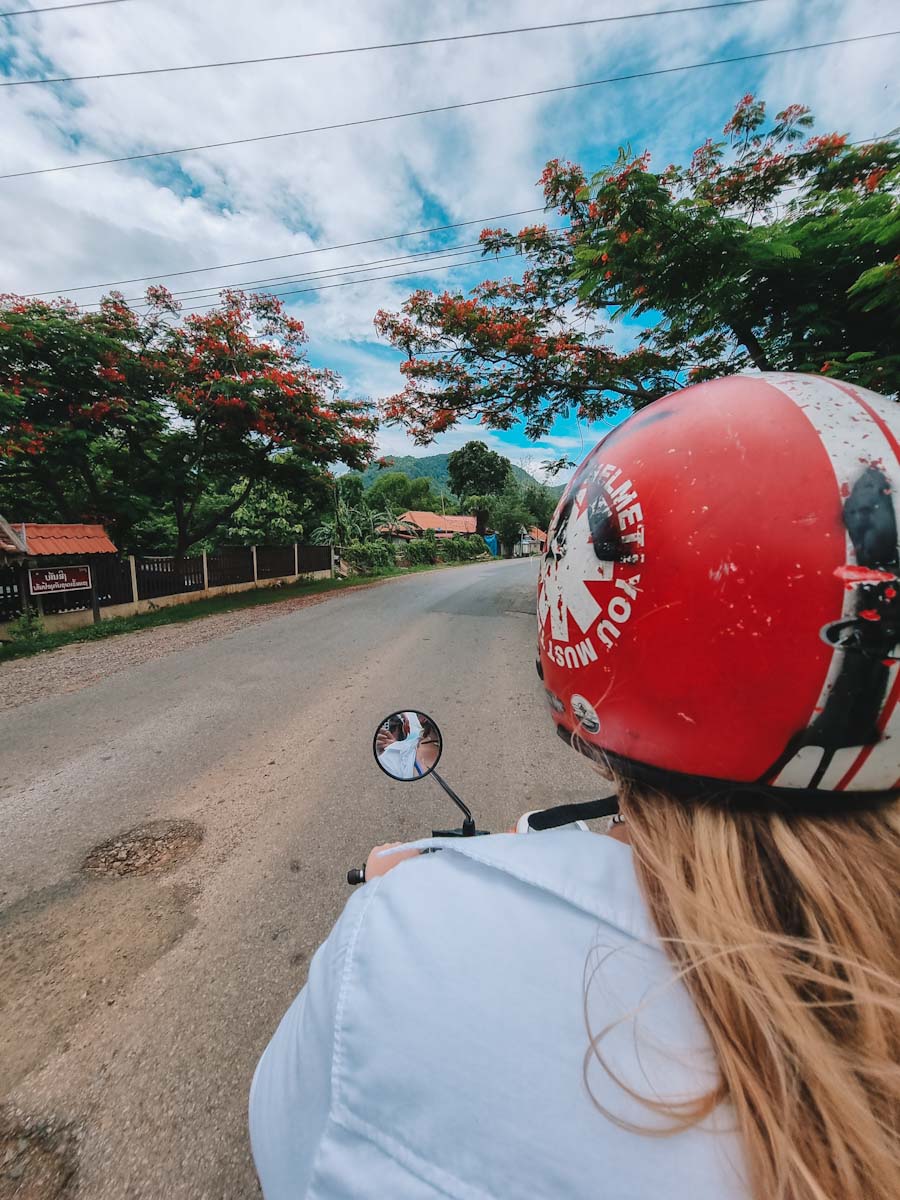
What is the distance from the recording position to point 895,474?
0.82 m

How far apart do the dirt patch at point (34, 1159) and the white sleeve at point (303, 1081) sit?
121 cm

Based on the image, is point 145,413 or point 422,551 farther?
point 422,551

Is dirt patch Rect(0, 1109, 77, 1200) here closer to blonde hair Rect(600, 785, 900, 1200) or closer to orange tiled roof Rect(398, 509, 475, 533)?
blonde hair Rect(600, 785, 900, 1200)

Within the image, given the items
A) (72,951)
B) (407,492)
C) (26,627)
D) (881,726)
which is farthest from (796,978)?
(407,492)

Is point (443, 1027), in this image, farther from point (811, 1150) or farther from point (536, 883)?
point (811, 1150)

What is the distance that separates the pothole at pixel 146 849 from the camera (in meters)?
2.53

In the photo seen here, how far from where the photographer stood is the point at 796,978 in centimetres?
55

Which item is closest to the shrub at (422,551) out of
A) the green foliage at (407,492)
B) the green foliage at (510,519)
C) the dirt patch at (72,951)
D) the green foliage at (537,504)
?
the green foliage at (510,519)

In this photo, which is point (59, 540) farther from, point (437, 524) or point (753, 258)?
point (437, 524)

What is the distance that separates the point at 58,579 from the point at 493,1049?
10574mm

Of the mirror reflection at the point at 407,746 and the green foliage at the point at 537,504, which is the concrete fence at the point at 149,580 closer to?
the mirror reflection at the point at 407,746

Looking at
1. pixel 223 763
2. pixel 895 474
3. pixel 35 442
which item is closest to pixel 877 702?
pixel 895 474

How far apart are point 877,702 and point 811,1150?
0.59 metres

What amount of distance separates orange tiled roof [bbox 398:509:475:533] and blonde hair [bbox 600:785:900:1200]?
4403cm
